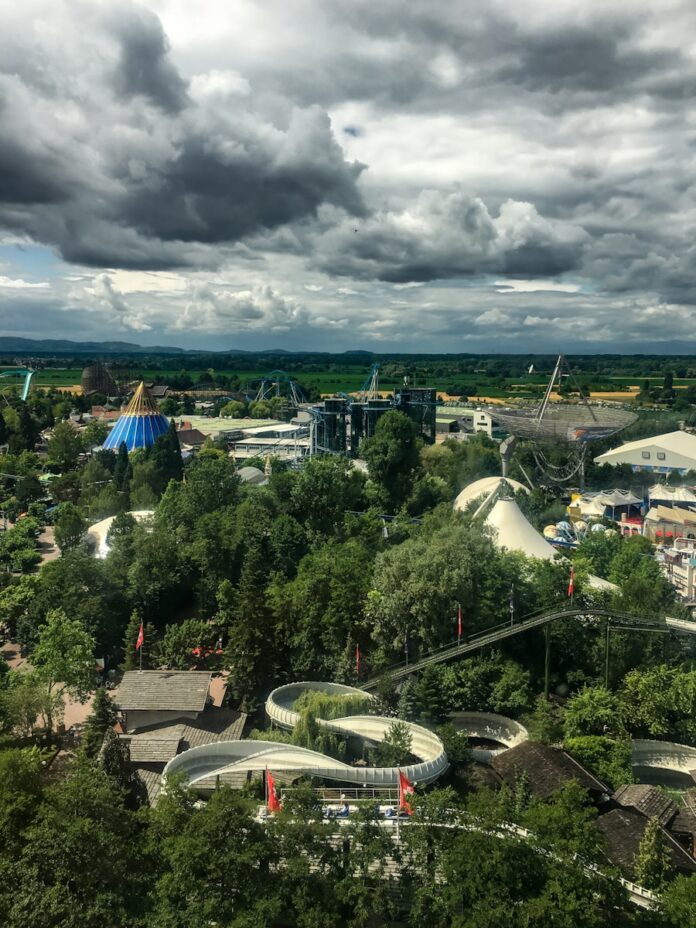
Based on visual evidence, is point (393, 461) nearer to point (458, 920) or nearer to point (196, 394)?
point (458, 920)

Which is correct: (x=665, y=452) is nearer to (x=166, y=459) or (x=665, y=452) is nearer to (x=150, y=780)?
(x=166, y=459)

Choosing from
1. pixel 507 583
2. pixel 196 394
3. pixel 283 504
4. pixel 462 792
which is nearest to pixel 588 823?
pixel 462 792

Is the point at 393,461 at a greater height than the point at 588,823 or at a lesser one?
greater

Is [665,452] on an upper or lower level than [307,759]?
upper

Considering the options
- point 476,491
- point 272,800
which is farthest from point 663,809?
point 476,491

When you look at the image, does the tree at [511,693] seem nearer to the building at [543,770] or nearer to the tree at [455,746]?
the building at [543,770]

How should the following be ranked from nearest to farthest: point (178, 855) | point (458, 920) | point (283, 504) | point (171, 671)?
point (458, 920)
point (178, 855)
point (171, 671)
point (283, 504)
